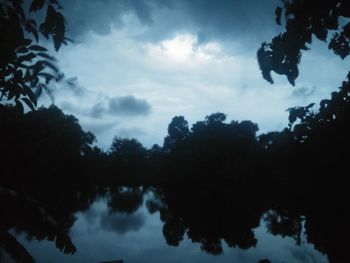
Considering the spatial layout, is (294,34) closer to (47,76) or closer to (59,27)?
(59,27)

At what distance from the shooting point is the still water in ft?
60.3

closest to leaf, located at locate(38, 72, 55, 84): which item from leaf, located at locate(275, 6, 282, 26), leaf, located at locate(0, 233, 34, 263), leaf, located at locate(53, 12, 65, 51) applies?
leaf, located at locate(53, 12, 65, 51)

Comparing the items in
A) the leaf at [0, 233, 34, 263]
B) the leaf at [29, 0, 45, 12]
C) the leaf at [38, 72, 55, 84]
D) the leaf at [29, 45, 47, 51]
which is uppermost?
the leaf at [29, 45, 47, 51]

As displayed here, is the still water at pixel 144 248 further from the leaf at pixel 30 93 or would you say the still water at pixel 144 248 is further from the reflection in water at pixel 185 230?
the leaf at pixel 30 93

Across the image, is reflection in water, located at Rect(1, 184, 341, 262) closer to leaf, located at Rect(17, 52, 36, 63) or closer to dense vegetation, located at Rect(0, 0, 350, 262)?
dense vegetation, located at Rect(0, 0, 350, 262)

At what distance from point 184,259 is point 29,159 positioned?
5121 centimetres

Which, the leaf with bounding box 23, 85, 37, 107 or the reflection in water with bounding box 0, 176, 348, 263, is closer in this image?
the leaf with bounding box 23, 85, 37, 107

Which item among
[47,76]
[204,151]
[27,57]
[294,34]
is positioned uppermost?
[204,151]

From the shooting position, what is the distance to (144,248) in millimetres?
20906

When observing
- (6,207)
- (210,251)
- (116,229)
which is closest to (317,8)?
(6,207)

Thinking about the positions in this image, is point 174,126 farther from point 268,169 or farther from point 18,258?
point 18,258

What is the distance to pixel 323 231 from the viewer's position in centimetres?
1197

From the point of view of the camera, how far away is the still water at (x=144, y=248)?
724 inches

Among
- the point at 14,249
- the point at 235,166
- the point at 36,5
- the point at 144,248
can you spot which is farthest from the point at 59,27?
the point at 235,166
